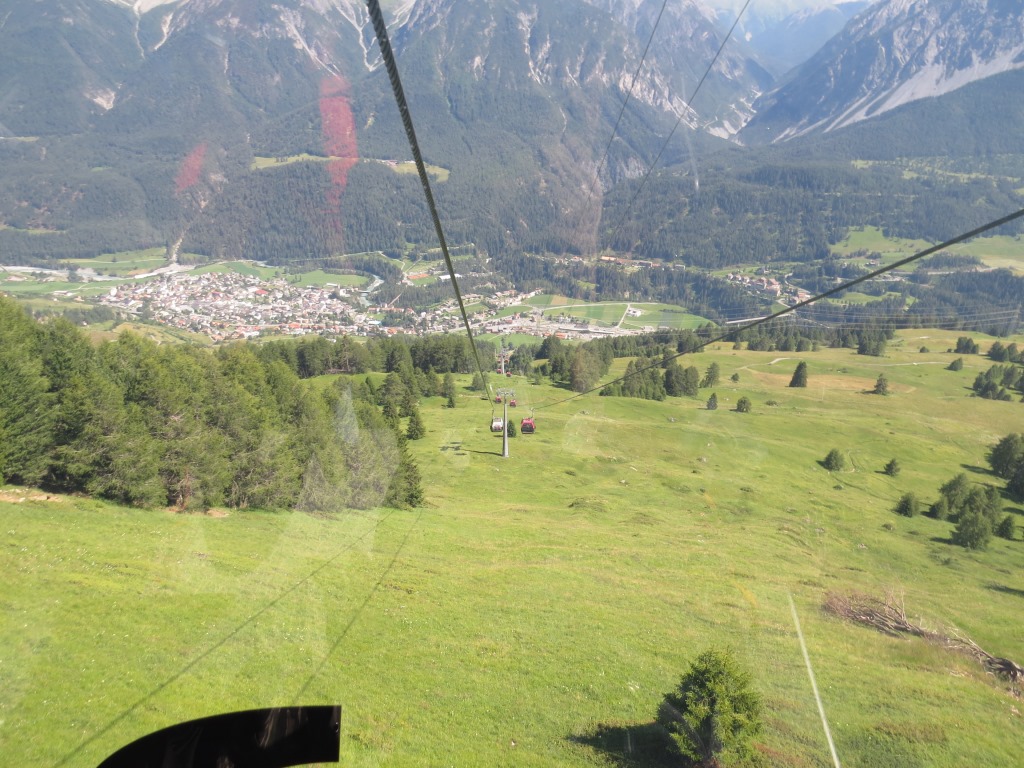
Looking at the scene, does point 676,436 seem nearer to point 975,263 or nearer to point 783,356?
point 783,356

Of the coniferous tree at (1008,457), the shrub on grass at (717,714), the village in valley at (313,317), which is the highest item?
the village in valley at (313,317)

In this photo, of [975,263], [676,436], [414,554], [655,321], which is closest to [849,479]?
[676,436]

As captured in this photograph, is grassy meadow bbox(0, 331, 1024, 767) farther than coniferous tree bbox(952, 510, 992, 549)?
No

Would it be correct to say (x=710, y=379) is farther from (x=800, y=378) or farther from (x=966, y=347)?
(x=966, y=347)

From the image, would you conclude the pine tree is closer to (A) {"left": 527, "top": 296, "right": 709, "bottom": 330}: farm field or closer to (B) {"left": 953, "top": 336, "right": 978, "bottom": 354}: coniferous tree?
(A) {"left": 527, "top": 296, "right": 709, "bottom": 330}: farm field

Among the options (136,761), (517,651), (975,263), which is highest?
(975,263)

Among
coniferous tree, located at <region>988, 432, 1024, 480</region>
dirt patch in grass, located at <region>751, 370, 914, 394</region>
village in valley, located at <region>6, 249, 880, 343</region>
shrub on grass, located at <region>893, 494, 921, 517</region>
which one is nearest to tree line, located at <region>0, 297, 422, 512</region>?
shrub on grass, located at <region>893, 494, 921, 517</region>

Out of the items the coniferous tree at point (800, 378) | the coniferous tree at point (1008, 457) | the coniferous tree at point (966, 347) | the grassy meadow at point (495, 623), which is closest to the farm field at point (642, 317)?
the coniferous tree at point (966, 347)

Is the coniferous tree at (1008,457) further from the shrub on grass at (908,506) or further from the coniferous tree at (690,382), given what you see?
the coniferous tree at (690,382)
